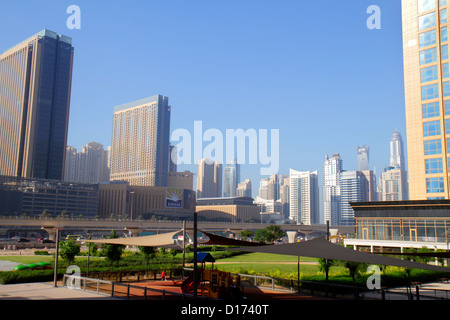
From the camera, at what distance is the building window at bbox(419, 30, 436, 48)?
182ft

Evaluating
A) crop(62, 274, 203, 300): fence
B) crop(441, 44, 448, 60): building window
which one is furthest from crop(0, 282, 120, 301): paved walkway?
crop(441, 44, 448, 60): building window

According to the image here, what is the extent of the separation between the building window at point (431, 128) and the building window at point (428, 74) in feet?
19.6

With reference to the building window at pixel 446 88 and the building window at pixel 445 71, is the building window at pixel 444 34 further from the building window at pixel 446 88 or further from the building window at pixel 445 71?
the building window at pixel 446 88

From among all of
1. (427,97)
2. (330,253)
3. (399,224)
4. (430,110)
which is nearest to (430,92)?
(427,97)

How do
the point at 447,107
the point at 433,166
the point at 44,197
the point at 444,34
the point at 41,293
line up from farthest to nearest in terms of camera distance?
1. the point at 44,197
2. the point at 433,166
3. the point at 444,34
4. the point at 447,107
5. the point at 41,293

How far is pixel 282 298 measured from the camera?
18.3 m

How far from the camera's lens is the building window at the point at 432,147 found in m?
53.8

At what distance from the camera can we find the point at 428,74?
55.4 metres

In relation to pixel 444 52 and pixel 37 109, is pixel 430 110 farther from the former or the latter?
pixel 37 109

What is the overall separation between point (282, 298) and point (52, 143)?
17464cm

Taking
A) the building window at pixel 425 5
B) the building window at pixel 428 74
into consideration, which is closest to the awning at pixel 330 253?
the building window at pixel 428 74

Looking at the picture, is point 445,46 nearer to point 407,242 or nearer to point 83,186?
point 407,242

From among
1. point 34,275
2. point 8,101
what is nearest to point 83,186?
point 8,101

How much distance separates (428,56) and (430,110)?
24.9ft
